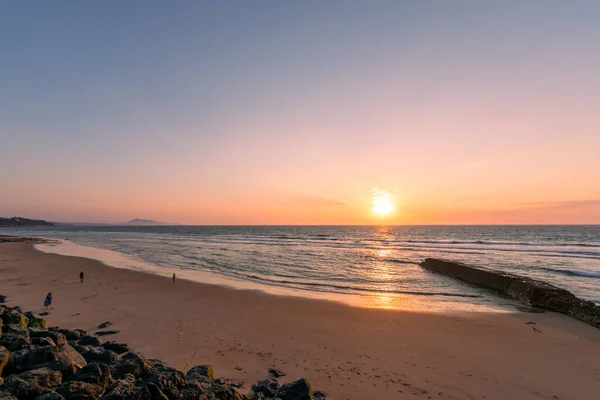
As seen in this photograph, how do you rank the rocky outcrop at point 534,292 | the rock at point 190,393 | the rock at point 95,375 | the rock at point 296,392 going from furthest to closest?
the rocky outcrop at point 534,292 < the rock at point 296,392 < the rock at point 95,375 < the rock at point 190,393

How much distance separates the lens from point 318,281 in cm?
2803

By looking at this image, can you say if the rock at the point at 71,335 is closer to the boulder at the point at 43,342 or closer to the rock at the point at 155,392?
the boulder at the point at 43,342

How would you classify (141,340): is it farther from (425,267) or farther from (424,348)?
(425,267)

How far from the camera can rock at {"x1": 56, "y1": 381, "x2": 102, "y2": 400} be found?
252 inches

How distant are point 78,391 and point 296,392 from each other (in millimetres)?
4592

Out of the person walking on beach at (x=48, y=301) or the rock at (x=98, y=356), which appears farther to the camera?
the person walking on beach at (x=48, y=301)

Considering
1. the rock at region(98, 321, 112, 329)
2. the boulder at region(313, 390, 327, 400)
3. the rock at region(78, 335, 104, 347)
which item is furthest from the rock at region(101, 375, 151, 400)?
the rock at region(98, 321, 112, 329)

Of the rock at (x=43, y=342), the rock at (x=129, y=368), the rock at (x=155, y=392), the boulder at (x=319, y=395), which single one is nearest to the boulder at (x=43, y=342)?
the rock at (x=43, y=342)

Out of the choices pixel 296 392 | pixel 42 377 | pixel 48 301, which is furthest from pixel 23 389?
pixel 48 301

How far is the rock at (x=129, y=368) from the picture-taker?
25.5 ft

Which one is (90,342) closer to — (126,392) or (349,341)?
(126,392)

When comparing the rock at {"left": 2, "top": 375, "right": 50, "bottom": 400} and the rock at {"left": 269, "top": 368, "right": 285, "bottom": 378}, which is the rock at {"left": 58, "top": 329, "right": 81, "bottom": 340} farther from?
the rock at {"left": 269, "top": 368, "right": 285, "bottom": 378}

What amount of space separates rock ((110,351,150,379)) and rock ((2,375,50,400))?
1.45m

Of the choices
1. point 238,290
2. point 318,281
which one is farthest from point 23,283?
point 318,281
